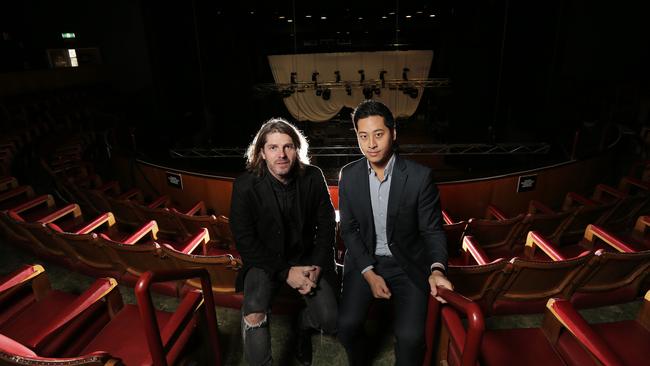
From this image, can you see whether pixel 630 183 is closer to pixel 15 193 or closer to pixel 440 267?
pixel 440 267

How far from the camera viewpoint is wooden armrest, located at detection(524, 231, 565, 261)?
212 cm

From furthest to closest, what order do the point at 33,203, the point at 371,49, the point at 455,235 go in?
the point at 371,49, the point at 33,203, the point at 455,235

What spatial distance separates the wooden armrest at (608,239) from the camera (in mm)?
2128

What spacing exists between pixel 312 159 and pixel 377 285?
5254mm

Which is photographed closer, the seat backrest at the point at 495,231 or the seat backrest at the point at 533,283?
the seat backrest at the point at 533,283

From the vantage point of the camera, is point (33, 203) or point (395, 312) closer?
point (395, 312)

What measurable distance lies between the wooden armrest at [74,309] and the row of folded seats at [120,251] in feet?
1.29

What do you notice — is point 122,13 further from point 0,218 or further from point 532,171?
point 532,171

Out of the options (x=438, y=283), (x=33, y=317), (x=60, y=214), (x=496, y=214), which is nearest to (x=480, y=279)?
(x=438, y=283)

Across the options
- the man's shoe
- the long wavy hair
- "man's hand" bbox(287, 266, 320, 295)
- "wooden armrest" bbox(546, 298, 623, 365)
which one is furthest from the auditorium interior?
the long wavy hair

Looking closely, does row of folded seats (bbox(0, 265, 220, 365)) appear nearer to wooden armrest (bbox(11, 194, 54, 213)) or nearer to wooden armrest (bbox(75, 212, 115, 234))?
wooden armrest (bbox(75, 212, 115, 234))

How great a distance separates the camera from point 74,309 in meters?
1.50

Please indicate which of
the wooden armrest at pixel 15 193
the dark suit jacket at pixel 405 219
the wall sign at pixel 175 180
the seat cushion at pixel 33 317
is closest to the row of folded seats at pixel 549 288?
the dark suit jacket at pixel 405 219

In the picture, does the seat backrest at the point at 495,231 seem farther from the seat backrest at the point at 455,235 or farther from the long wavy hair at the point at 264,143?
the long wavy hair at the point at 264,143
